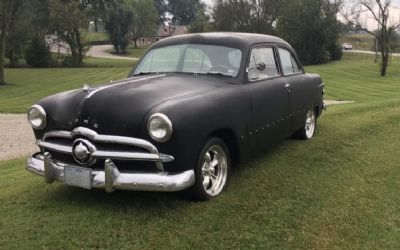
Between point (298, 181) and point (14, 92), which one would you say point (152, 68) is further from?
point (14, 92)

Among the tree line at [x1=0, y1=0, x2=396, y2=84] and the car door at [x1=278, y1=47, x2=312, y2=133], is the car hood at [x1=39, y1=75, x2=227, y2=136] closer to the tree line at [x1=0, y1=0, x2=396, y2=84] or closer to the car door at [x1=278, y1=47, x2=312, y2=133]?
the car door at [x1=278, y1=47, x2=312, y2=133]

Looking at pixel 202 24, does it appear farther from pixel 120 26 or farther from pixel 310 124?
pixel 310 124

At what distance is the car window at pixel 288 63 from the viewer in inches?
256

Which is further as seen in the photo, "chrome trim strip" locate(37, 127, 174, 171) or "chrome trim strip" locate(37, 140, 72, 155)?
"chrome trim strip" locate(37, 140, 72, 155)

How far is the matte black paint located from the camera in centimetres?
416

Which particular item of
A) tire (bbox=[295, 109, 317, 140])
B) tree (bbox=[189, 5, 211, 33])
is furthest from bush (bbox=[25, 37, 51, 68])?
tire (bbox=[295, 109, 317, 140])

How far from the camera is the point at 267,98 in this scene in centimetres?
555

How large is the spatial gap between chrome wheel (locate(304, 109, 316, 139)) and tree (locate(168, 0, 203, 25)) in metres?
125

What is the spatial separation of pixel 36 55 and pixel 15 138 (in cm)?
3573

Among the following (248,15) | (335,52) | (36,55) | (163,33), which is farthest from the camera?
(163,33)

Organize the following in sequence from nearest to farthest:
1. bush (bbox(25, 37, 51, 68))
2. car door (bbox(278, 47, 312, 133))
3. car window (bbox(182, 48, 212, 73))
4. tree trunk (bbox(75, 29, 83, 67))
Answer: car window (bbox(182, 48, 212, 73)) → car door (bbox(278, 47, 312, 133)) → bush (bbox(25, 37, 51, 68)) → tree trunk (bbox(75, 29, 83, 67))

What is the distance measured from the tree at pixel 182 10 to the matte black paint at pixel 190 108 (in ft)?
415

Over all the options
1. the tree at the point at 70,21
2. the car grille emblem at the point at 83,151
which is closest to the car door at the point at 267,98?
the car grille emblem at the point at 83,151

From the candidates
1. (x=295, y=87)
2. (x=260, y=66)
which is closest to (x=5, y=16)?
(x=295, y=87)
